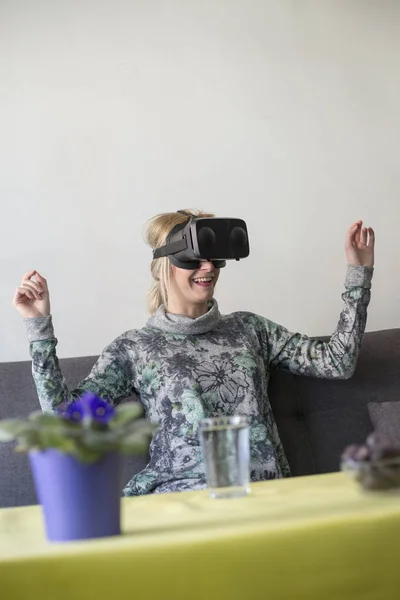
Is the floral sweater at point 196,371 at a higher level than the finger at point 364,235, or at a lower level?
lower

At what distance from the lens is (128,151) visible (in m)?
2.47

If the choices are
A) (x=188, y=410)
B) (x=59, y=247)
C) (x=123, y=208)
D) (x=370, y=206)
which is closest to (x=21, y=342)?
(x=59, y=247)

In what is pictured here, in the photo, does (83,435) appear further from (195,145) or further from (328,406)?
(195,145)

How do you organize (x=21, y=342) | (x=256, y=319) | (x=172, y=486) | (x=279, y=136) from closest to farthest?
1. (x=172, y=486)
2. (x=256, y=319)
3. (x=21, y=342)
4. (x=279, y=136)

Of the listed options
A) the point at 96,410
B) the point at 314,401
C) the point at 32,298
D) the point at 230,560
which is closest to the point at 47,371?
the point at 32,298

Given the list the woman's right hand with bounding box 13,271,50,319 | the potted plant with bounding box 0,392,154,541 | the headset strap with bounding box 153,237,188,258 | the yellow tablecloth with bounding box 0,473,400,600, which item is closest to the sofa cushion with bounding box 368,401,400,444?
the headset strap with bounding box 153,237,188,258

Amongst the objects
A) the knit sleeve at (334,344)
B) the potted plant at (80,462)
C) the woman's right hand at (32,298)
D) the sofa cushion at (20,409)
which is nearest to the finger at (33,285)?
the woman's right hand at (32,298)

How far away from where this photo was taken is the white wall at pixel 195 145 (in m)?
2.42

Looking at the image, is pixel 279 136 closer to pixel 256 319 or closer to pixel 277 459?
pixel 256 319

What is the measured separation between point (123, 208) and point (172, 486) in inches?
34.0

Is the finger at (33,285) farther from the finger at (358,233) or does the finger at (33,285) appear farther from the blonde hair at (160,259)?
the finger at (358,233)

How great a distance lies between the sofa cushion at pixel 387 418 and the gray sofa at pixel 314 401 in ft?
0.14

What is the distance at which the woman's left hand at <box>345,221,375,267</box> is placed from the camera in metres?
2.10

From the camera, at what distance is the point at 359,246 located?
2.12 meters
